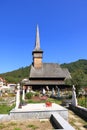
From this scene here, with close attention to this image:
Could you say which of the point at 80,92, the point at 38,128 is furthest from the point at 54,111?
the point at 80,92

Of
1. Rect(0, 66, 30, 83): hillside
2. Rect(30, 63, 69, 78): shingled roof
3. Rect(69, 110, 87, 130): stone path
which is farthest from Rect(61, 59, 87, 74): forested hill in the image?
Rect(69, 110, 87, 130): stone path

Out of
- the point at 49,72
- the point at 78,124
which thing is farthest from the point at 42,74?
the point at 78,124

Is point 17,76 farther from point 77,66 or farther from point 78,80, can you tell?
point 78,80

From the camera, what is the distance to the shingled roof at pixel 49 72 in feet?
174

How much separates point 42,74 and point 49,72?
8.11 feet

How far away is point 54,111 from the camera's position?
38.1 ft

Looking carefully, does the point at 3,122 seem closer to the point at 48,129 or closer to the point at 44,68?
the point at 48,129

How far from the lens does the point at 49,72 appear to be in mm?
54875

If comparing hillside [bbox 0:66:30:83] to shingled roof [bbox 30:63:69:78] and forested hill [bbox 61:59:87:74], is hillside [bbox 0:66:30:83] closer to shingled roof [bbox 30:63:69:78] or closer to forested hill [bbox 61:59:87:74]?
forested hill [bbox 61:59:87:74]

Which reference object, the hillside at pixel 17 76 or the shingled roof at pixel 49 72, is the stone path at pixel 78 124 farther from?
the hillside at pixel 17 76

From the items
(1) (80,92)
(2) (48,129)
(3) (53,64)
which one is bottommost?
(2) (48,129)

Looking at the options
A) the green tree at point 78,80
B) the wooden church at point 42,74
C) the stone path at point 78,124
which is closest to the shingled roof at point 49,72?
the wooden church at point 42,74

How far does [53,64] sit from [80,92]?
90.4 ft

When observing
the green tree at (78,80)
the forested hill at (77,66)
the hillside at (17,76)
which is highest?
the forested hill at (77,66)
